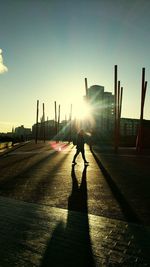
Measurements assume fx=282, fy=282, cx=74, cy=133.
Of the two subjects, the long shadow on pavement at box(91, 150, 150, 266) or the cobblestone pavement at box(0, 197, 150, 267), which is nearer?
the cobblestone pavement at box(0, 197, 150, 267)

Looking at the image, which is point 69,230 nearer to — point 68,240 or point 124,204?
point 68,240

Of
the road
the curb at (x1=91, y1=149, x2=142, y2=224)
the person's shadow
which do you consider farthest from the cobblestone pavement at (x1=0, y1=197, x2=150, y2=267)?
the road

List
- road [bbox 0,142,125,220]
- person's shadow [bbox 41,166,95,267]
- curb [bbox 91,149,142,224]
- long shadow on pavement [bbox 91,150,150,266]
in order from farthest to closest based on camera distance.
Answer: road [bbox 0,142,125,220], curb [bbox 91,149,142,224], long shadow on pavement [bbox 91,150,150,266], person's shadow [bbox 41,166,95,267]

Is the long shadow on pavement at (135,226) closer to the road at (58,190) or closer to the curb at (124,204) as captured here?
the curb at (124,204)

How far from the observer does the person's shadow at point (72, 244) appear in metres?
3.57

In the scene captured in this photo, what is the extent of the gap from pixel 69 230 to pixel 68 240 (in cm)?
43

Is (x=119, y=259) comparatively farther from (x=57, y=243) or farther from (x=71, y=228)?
(x=71, y=228)

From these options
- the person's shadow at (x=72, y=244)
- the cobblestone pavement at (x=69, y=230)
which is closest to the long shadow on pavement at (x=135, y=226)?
the cobblestone pavement at (x=69, y=230)

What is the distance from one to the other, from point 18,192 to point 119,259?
472 centimetres

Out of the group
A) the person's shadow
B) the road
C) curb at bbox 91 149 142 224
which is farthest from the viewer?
the road

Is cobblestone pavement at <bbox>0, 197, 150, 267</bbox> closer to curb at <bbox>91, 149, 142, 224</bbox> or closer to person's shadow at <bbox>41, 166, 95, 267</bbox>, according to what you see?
person's shadow at <bbox>41, 166, 95, 267</bbox>

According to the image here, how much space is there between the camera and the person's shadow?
Answer: 3568mm

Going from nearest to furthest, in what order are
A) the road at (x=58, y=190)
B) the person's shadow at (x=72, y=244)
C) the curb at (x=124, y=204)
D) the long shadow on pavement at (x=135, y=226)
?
the person's shadow at (x=72, y=244), the long shadow on pavement at (x=135, y=226), the curb at (x=124, y=204), the road at (x=58, y=190)

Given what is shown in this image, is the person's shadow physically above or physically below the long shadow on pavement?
below
